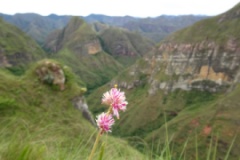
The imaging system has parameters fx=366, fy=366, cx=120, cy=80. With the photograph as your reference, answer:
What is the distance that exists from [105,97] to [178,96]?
141m

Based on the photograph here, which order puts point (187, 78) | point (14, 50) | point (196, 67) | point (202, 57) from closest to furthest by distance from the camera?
point (187, 78) → point (196, 67) → point (202, 57) → point (14, 50)

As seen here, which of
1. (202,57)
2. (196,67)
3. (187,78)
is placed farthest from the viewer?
(202,57)

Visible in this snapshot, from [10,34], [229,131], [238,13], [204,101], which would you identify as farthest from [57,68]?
[10,34]

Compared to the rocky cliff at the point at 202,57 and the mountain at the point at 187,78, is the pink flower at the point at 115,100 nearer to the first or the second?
the mountain at the point at 187,78

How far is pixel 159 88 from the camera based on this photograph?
149125mm

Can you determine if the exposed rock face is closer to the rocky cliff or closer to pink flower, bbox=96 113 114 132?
the rocky cliff

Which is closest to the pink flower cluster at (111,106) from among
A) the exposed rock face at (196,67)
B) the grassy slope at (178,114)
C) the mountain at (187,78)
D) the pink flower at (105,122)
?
the pink flower at (105,122)

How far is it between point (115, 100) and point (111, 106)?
2.0 inches

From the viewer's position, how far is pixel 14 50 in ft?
556

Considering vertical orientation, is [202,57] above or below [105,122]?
below

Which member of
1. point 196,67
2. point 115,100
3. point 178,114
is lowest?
point 178,114

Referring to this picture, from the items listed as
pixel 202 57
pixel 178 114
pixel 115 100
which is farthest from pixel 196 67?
pixel 115 100

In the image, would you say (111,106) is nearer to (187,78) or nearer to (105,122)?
(105,122)

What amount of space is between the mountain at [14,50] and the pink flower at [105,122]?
15570 centimetres
